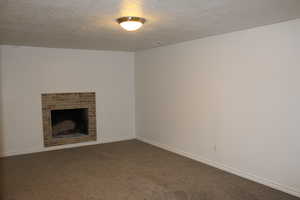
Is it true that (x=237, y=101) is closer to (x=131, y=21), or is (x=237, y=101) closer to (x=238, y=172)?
(x=238, y=172)

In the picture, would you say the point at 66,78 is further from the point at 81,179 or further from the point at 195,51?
the point at 195,51

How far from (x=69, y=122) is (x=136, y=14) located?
401 centimetres

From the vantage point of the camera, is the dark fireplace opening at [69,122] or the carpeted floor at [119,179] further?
the dark fireplace opening at [69,122]

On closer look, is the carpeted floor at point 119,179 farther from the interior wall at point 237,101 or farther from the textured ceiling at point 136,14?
the textured ceiling at point 136,14

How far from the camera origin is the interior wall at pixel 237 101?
3.05 m

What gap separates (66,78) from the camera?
5.28 meters

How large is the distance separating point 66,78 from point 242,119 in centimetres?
362

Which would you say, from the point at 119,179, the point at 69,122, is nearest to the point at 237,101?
the point at 119,179

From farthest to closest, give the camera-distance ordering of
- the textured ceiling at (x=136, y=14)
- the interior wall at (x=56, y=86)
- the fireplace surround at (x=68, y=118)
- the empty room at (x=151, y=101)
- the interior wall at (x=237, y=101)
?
the fireplace surround at (x=68, y=118) < the interior wall at (x=56, y=86) < the interior wall at (x=237, y=101) < the empty room at (x=151, y=101) < the textured ceiling at (x=136, y=14)

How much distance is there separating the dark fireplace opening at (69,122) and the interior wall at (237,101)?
71.4 inches

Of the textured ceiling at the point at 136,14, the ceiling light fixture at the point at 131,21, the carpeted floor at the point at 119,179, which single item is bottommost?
the carpeted floor at the point at 119,179

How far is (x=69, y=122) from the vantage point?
5.94m

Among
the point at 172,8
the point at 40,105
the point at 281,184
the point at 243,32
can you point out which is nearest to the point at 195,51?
the point at 243,32

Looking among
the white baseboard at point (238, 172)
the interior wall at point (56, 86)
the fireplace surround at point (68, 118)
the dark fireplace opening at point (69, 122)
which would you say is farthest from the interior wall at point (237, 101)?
the dark fireplace opening at point (69, 122)
